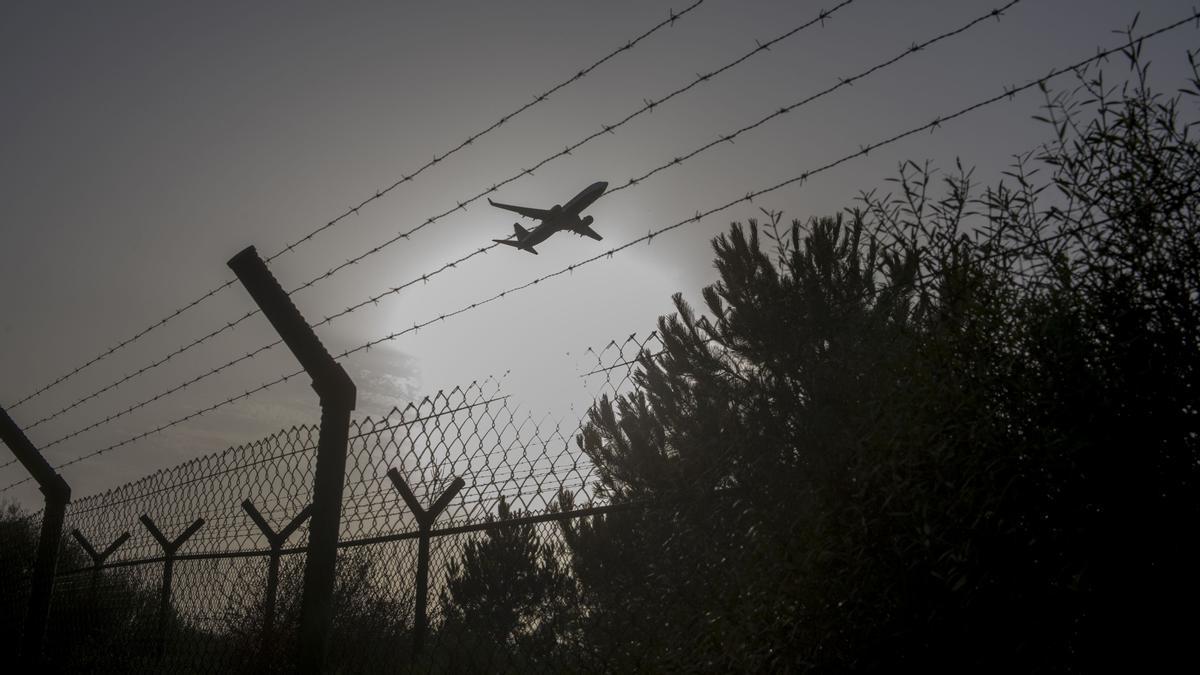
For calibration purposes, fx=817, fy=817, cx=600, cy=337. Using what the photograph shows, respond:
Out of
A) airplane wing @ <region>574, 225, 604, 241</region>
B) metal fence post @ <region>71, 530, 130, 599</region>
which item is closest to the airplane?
airplane wing @ <region>574, 225, 604, 241</region>

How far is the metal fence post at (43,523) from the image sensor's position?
626cm

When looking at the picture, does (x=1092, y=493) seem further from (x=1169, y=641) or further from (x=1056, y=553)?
(x=1169, y=641)

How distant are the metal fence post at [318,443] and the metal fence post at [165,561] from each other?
2328 mm

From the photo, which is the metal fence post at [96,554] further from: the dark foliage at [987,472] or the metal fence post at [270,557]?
the dark foliage at [987,472]

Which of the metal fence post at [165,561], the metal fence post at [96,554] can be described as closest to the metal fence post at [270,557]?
the metal fence post at [165,561]

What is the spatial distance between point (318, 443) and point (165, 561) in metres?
3.07

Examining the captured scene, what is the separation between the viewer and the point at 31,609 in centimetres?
630

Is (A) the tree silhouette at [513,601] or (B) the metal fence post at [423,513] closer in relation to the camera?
(A) the tree silhouette at [513,601]

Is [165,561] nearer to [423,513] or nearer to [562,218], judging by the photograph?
[423,513]

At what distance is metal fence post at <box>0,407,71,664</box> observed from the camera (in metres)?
6.26

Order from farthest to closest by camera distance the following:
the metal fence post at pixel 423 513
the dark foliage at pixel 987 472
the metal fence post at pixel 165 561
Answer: the metal fence post at pixel 165 561
the metal fence post at pixel 423 513
the dark foliage at pixel 987 472

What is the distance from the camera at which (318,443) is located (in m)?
3.84

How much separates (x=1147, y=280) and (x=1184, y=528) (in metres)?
0.56

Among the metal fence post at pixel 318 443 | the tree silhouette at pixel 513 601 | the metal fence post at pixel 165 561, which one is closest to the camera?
the tree silhouette at pixel 513 601
